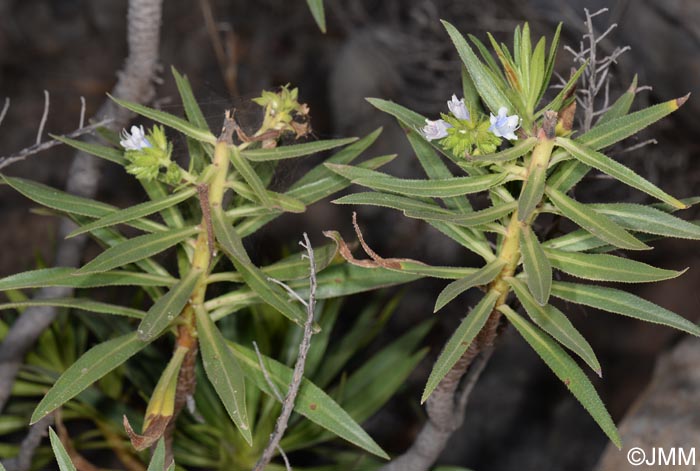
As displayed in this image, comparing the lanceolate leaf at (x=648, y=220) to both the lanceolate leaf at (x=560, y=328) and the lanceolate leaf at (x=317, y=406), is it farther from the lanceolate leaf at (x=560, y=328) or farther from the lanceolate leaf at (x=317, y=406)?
the lanceolate leaf at (x=317, y=406)

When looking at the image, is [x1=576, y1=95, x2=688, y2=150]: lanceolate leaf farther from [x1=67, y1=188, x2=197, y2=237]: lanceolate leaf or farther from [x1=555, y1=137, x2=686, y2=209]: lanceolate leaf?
[x1=67, y1=188, x2=197, y2=237]: lanceolate leaf

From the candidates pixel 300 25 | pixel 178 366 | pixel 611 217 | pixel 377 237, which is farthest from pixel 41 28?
pixel 611 217

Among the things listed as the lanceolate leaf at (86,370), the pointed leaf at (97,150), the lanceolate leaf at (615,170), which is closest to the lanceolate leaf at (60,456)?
the lanceolate leaf at (86,370)

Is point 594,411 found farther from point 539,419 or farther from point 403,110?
point 539,419

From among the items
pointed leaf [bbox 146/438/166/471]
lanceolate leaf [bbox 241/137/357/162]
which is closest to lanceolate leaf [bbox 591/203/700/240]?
lanceolate leaf [bbox 241/137/357/162]

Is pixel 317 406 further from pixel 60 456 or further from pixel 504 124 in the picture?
pixel 504 124

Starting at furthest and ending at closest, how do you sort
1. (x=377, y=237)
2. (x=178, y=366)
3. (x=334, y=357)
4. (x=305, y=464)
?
(x=377, y=237)
(x=305, y=464)
(x=334, y=357)
(x=178, y=366)
